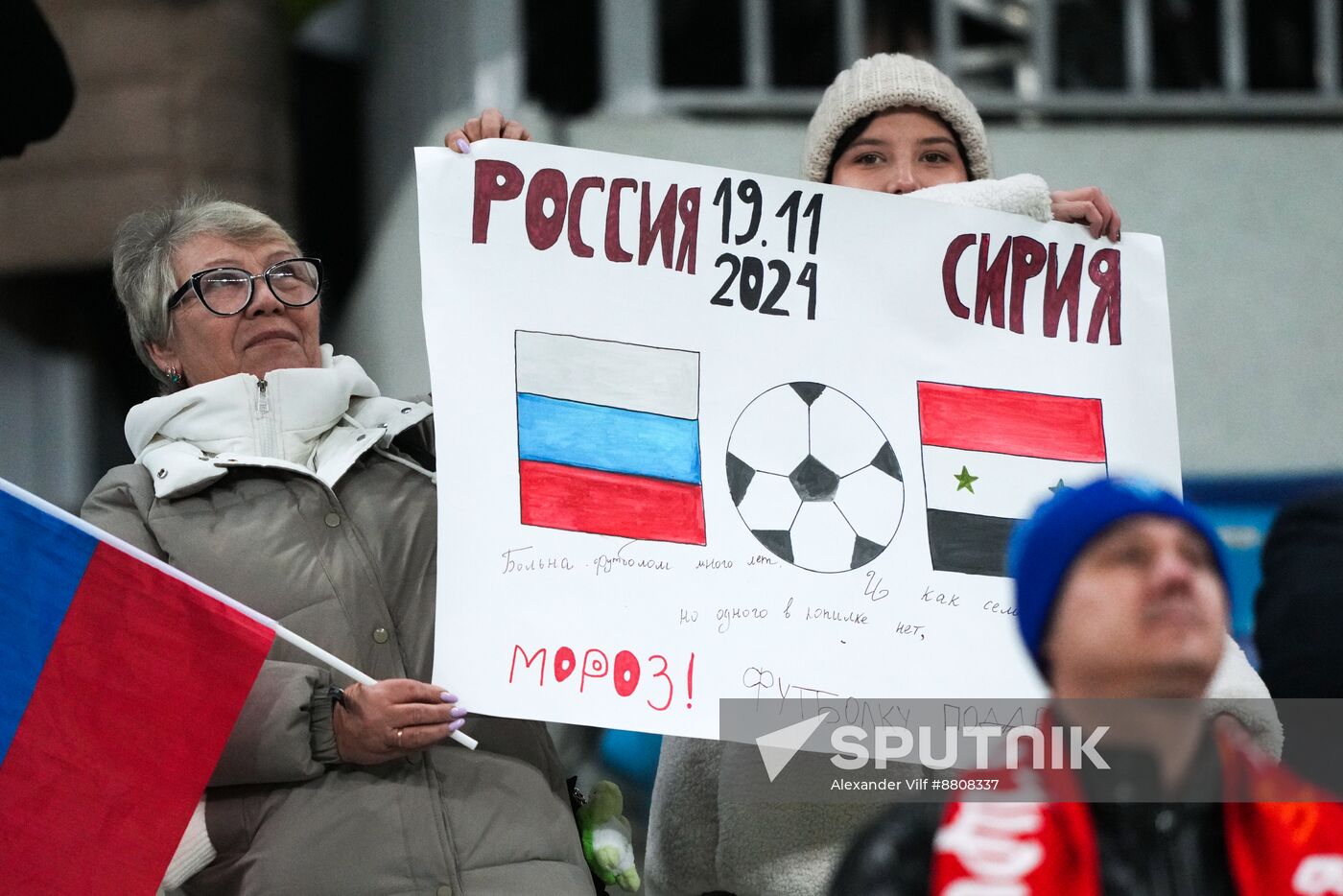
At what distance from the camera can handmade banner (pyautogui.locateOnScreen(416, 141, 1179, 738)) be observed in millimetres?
2445

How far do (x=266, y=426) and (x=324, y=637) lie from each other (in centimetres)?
33

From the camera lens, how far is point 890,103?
2895 mm

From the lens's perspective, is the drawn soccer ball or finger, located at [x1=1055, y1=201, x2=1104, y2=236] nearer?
the drawn soccer ball

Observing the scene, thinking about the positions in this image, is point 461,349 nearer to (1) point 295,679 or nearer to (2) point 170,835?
(1) point 295,679

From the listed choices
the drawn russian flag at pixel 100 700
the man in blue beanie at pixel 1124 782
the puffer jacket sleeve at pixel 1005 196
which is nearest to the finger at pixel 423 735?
the drawn russian flag at pixel 100 700

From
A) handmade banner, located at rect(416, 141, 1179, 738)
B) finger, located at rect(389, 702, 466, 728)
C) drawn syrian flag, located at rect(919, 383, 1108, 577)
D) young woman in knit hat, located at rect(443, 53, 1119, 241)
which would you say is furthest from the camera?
young woman in knit hat, located at rect(443, 53, 1119, 241)

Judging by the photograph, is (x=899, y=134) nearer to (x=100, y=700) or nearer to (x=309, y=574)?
(x=309, y=574)

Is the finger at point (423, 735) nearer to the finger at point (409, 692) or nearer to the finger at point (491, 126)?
the finger at point (409, 692)

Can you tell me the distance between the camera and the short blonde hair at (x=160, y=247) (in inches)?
105

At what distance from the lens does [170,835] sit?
7.63 ft

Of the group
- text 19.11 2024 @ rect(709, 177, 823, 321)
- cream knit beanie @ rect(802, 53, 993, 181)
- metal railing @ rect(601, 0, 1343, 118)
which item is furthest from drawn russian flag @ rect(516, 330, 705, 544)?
metal railing @ rect(601, 0, 1343, 118)

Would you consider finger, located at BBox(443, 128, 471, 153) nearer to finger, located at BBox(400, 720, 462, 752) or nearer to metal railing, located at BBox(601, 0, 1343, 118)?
finger, located at BBox(400, 720, 462, 752)

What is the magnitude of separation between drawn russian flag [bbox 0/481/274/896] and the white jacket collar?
Result: 0.18 metres

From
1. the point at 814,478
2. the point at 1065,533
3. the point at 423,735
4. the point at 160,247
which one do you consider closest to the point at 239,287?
the point at 160,247
